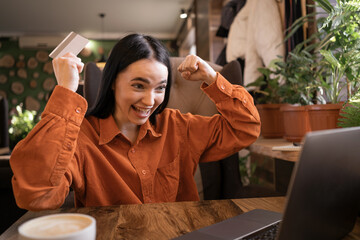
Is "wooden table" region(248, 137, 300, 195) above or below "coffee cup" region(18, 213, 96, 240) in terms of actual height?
below

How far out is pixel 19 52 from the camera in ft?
25.3

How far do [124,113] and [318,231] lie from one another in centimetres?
75

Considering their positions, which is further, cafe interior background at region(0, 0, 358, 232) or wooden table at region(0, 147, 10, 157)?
cafe interior background at region(0, 0, 358, 232)

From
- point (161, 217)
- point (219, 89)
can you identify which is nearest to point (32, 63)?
point (219, 89)

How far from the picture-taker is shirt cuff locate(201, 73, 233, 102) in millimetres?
1122

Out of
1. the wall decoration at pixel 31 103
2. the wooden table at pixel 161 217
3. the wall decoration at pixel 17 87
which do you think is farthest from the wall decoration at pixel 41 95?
the wooden table at pixel 161 217

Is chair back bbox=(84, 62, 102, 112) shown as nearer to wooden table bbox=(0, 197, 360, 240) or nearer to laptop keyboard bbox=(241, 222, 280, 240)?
wooden table bbox=(0, 197, 360, 240)

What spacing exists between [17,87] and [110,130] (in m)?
7.57

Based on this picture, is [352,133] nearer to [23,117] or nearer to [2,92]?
[23,117]

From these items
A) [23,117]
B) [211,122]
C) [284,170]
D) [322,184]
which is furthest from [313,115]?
[23,117]

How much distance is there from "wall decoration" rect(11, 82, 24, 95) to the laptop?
8102mm

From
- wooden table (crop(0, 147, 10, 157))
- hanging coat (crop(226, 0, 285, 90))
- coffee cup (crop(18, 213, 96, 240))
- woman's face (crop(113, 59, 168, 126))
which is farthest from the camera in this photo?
wooden table (crop(0, 147, 10, 157))

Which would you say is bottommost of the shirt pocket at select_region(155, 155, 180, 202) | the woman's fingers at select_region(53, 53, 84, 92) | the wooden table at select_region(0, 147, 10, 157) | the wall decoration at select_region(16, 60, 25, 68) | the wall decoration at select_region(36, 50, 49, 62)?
the wooden table at select_region(0, 147, 10, 157)

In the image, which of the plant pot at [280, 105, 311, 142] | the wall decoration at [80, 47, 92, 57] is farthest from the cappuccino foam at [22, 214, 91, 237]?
the wall decoration at [80, 47, 92, 57]
